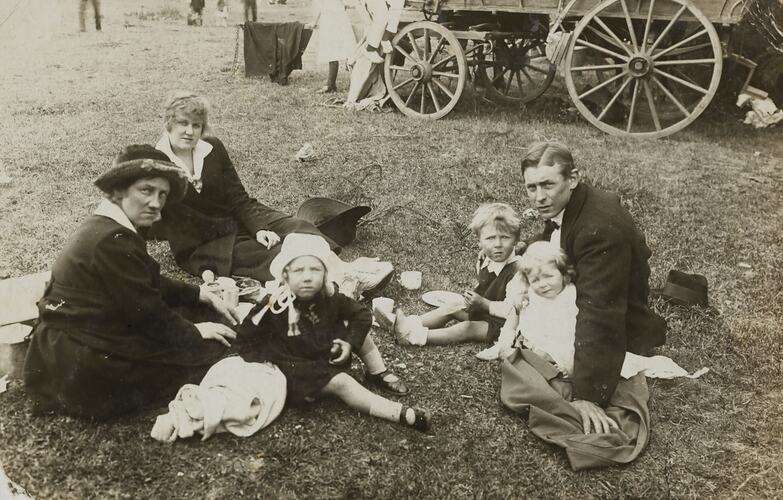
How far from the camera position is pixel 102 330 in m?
2.86

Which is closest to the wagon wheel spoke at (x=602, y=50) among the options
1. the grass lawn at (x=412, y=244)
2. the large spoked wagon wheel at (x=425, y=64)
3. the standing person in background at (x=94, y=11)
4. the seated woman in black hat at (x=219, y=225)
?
the grass lawn at (x=412, y=244)

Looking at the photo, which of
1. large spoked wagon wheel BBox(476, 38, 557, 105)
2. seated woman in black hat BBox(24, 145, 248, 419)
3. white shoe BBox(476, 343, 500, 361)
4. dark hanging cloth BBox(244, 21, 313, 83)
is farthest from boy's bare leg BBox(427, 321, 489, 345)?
dark hanging cloth BBox(244, 21, 313, 83)

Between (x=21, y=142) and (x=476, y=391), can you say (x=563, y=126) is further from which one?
(x=21, y=142)

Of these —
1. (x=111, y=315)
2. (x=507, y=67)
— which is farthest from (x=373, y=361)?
(x=507, y=67)

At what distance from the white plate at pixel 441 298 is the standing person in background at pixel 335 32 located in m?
5.74

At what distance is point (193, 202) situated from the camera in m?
4.47

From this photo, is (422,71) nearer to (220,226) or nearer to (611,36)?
(611,36)

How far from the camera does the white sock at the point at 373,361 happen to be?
329 centimetres

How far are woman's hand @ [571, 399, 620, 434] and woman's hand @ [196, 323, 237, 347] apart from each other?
1.63 m

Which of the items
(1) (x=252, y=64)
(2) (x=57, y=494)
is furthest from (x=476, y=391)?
(1) (x=252, y=64)

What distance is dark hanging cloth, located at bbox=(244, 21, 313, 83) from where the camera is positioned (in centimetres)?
1009

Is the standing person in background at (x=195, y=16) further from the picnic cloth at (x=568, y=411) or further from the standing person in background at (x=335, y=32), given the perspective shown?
the picnic cloth at (x=568, y=411)

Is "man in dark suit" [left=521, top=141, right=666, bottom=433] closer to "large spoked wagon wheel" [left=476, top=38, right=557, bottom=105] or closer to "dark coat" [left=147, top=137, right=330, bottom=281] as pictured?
"dark coat" [left=147, top=137, right=330, bottom=281]

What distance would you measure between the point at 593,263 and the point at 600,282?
9 centimetres
